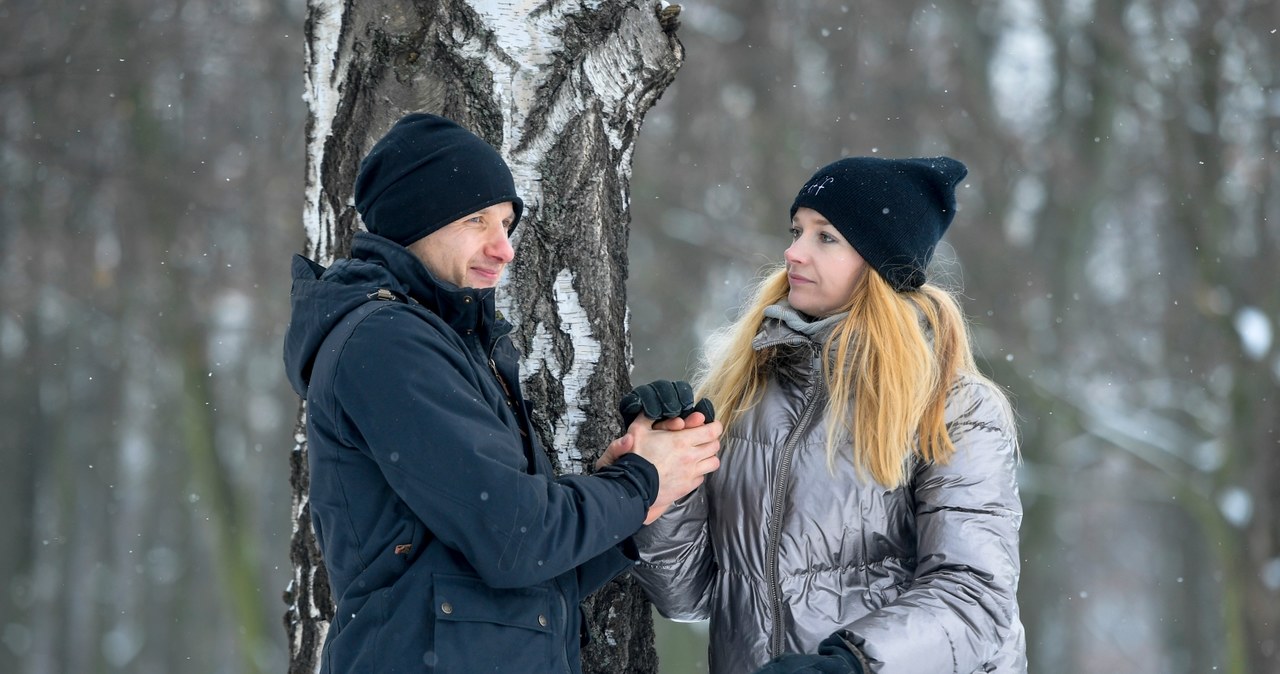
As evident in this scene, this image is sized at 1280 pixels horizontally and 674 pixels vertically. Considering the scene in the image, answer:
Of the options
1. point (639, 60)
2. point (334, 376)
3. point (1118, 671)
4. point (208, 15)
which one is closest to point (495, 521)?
point (334, 376)

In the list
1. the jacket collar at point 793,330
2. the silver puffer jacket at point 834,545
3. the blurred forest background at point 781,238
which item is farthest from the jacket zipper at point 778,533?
the blurred forest background at point 781,238

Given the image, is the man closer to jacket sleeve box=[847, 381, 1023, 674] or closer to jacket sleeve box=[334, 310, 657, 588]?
jacket sleeve box=[334, 310, 657, 588]

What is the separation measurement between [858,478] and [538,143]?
111 centimetres

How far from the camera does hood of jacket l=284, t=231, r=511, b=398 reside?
87.1 inches

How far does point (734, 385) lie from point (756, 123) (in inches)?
404

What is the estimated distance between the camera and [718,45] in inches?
500

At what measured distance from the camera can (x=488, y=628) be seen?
2162mm

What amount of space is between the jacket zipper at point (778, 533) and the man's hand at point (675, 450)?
17cm

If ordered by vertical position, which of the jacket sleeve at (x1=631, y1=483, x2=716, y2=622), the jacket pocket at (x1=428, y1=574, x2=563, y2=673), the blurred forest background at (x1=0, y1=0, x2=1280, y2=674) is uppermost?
the jacket pocket at (x1=428, y1=574, x2=563, y2=673)

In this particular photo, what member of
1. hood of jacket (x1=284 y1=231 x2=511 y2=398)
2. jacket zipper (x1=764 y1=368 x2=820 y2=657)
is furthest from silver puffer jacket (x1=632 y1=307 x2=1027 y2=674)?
hood of jacket (x1=284 y1=231 x2=511 y2=398)

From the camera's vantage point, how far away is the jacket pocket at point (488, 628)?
2.12 meters

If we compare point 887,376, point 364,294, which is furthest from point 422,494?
point 887,376

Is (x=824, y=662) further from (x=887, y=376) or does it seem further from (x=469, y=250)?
(x=469, y=250)

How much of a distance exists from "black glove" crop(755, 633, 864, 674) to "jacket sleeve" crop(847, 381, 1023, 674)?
0.03 meters
